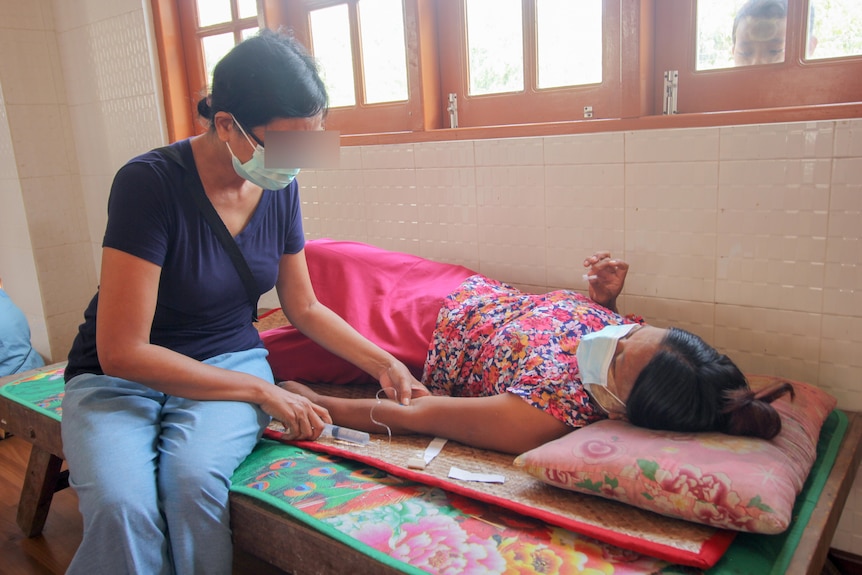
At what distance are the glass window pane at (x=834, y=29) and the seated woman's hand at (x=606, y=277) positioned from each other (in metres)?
0.72

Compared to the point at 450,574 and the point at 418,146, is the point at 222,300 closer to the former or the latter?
the point at 450,574

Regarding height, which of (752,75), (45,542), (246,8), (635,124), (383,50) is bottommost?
(45,542)

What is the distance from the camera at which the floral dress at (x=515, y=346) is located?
1521mm

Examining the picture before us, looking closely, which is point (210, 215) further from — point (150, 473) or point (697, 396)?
point (697, 396)

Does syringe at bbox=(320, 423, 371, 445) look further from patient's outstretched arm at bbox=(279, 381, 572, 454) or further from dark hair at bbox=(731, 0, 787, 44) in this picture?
dark hair at bbox=(731, 0, 787, 44)

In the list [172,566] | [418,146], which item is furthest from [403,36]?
[172,566]

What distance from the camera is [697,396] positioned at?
1.38 metres

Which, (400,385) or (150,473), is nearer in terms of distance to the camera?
(150,473)

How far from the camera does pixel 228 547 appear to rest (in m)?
1.42

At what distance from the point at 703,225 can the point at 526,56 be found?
835 millimetres

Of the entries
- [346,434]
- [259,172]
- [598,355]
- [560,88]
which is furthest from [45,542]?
[560,88]

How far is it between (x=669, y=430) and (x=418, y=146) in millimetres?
1392

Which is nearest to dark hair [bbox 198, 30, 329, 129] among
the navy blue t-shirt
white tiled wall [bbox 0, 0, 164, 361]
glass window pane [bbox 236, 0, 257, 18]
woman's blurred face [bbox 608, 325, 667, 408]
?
the navy blue t-shirt

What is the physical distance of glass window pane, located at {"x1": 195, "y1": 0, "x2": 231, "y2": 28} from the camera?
313 cm
